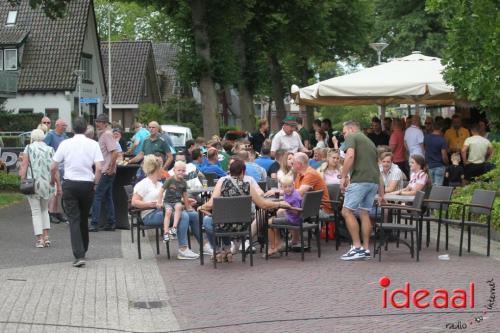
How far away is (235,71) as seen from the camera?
31391 millimetres

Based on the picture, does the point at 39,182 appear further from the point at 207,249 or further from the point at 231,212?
the point at 231,212

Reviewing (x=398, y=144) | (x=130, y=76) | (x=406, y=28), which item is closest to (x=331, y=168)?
(x=398, y=144)

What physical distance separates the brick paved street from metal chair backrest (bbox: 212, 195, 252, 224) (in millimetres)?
603

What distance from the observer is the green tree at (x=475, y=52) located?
55.2 feet

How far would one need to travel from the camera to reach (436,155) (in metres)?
19.7

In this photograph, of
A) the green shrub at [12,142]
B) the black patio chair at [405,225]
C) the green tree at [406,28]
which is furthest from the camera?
the green tree at [406,28]

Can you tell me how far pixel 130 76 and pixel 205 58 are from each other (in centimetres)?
4472

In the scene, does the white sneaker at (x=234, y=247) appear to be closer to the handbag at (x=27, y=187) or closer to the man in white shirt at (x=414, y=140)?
the handbag at (x=27, y=187)

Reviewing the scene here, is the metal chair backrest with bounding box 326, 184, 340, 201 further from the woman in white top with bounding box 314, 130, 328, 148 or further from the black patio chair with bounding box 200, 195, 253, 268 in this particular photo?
the woman in white top with bounding box 314, 130, 328, 148

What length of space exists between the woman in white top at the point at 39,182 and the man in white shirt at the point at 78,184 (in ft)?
5.93

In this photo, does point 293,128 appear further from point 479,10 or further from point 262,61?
point 262,61

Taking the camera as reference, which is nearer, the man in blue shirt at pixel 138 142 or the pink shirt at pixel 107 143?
the pink shirt at pixel 107 143

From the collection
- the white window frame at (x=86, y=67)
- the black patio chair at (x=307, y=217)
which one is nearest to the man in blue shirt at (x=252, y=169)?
the black patio chair at (x=307, y=217)

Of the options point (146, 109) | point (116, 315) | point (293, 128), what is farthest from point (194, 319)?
point (146, 109)
